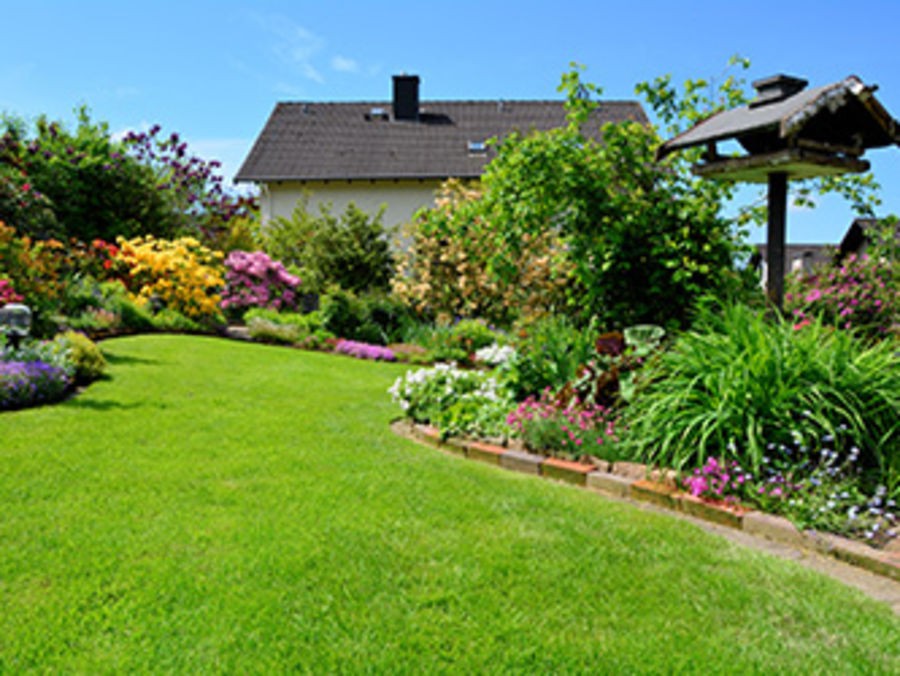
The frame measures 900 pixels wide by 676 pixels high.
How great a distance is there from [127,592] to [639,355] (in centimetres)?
409

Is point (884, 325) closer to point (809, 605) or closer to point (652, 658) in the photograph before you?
point (809, 605)

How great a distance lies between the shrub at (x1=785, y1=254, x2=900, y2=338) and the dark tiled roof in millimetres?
14016

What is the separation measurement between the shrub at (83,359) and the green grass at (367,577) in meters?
2.60

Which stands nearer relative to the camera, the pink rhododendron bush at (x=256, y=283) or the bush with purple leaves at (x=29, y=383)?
the bush with purple leaves at (x=29, y=383)

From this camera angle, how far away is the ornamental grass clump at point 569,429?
5105 millimetres

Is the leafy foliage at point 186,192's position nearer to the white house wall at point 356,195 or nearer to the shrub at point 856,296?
the white house wall at point 356,195

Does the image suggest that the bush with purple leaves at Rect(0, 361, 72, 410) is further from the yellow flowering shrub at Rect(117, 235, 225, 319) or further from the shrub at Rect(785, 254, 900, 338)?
the shrub at Rect(785, 254, 900, 338)

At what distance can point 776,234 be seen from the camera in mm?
6312

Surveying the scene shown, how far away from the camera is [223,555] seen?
11.4 ft

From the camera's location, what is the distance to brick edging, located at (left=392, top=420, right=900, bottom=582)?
3.69 m

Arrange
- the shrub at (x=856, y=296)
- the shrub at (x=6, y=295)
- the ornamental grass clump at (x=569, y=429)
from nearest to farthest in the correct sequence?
the ornamental grass clump at (x=569, y=429) → the shrub at (x=6, y=295) → the shrub at (x=856, y=296)

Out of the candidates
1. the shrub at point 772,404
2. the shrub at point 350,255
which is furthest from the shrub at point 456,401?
the shrub at point 350,255

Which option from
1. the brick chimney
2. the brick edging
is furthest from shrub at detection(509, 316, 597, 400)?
the brick chimney

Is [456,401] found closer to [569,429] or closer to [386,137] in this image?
[569,429]
